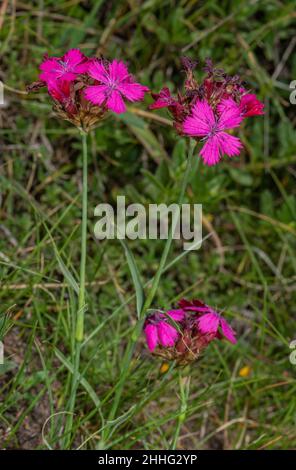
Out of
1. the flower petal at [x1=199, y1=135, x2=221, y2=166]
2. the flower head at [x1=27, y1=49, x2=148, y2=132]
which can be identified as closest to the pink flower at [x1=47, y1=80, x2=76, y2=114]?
the flower head at [x1=27, y1=49, x2=148, y2=132]

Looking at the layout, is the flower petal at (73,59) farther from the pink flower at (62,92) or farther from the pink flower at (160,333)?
the pink flower at (160,333)

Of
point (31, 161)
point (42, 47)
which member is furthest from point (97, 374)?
point (42, 47)

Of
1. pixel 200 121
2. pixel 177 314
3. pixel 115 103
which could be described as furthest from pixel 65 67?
pixel 177 314

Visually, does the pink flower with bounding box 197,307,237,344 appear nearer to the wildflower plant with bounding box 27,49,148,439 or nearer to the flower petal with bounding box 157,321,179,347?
the flower petal with bounding box 157,321,179,347

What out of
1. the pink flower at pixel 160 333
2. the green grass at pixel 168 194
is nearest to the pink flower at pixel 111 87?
the pink flower at pixel 160 333

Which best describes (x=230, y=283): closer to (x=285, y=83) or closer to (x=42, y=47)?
(x=285, y=83)

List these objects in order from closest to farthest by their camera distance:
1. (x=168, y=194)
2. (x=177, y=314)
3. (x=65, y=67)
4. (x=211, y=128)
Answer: (x=211, y=128) → (x=65, y=67) → (x=177, y=314) → (x=168, y=194)

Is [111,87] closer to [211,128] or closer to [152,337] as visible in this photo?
[211,128]

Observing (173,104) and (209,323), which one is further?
(209,323)
